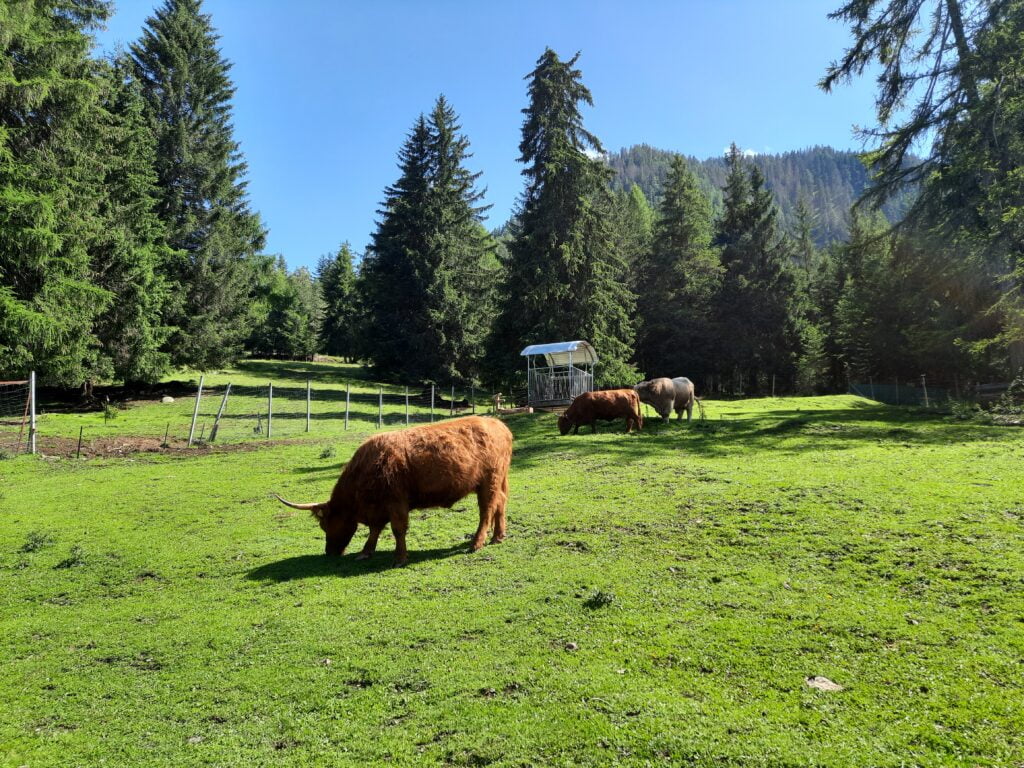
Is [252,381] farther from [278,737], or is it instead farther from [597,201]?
[278,737]

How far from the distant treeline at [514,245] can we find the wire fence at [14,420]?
1031mm

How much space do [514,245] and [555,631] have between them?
2931 cm

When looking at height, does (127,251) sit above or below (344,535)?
above

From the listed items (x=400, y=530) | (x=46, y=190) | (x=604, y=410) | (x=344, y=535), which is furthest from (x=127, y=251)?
(x=400, y=530)

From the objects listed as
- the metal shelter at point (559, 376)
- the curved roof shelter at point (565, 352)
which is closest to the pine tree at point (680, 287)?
the curved roof shelter at point (565, 352)

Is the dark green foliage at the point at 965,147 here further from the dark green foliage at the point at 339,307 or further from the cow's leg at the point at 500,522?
the dark green foliage at the point at 339,307

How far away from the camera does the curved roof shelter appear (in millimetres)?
26625

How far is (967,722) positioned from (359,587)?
562 cm

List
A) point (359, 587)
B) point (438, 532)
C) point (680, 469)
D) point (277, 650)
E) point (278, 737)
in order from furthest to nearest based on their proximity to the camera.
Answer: point (680, 469), point (438, 532), point (359, 587), point (277, 650), point (278, 737)

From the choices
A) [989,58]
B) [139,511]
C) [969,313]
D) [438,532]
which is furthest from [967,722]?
[969,313]

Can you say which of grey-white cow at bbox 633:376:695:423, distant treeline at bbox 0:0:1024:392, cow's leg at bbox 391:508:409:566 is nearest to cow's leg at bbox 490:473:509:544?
cow's leg at bbox 391:508:409:566

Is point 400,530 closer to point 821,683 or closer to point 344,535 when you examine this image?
point 344,535

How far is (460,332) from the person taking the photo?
38.1 meters

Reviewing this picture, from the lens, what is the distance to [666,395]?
2142 centimetres
